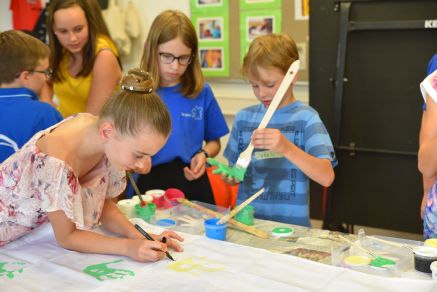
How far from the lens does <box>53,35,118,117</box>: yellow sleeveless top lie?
2.15m

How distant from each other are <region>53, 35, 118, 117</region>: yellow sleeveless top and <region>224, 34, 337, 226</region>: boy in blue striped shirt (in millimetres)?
789

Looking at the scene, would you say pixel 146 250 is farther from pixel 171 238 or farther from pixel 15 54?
pixel 15 54

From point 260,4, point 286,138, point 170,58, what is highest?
point 260,4

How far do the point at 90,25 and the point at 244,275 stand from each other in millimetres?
1398

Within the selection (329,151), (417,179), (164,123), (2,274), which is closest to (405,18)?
(417,179)

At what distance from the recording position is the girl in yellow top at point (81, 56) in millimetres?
2088

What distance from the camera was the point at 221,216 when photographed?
4.82 ft

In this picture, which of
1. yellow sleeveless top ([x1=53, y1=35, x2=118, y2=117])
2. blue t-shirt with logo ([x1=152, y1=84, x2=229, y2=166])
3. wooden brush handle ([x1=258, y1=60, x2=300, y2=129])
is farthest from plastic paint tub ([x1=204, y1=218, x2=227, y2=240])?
yellow sleeveless top ([x1=53, y1=35, x2=118, y2=117])

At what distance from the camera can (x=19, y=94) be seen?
1.73m

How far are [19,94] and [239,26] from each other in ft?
5.73

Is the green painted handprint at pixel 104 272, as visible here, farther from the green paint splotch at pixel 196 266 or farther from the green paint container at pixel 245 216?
the green paint container at pixel 245 216

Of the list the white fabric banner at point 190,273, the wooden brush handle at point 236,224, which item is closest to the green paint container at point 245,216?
the wooden brush handle at point 236,224

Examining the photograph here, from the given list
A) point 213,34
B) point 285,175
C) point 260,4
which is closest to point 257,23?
Result: point 260,4

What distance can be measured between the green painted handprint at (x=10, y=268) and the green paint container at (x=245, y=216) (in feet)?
1.84
